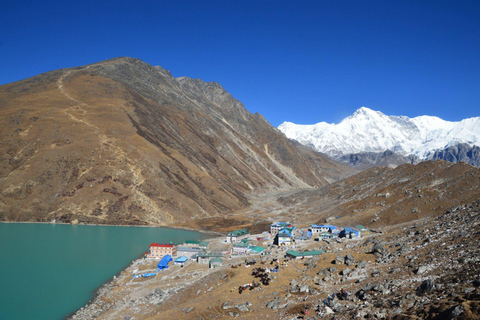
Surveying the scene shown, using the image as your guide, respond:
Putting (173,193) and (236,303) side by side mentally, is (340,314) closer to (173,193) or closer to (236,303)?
(236,303)

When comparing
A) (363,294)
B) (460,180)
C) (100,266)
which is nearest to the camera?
(363,294)

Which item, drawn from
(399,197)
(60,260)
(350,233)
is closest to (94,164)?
(60,260)

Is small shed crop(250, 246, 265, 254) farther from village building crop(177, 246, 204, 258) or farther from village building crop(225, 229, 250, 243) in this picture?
village building crop(225, 229, 250, 243)

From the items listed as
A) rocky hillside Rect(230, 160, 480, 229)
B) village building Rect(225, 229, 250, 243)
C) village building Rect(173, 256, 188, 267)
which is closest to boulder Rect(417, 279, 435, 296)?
rocky hillside Rect(230, 160, 480, 229)

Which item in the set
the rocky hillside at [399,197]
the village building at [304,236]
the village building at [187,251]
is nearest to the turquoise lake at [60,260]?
the village building at [187,251]

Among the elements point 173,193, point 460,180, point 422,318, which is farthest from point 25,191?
point 460,180

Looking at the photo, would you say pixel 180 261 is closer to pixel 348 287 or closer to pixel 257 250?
pixel 257 250
